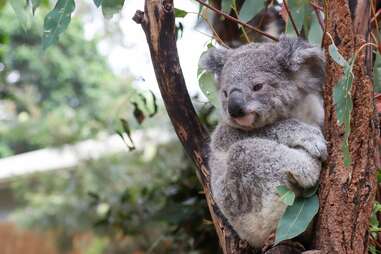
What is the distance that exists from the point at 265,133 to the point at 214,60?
35 centimetres

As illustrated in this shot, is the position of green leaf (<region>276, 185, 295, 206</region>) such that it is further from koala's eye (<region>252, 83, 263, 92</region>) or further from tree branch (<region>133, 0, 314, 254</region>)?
koala's eye (<region>252, 83, 263, 92</region>)

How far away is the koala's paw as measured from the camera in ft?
5.87

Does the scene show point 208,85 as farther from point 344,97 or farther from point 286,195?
point 344,97

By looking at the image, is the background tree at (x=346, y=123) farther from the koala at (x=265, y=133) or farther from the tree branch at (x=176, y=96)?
the koala at (x=265, y=133)

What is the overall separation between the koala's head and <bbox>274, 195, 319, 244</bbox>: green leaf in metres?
0.36

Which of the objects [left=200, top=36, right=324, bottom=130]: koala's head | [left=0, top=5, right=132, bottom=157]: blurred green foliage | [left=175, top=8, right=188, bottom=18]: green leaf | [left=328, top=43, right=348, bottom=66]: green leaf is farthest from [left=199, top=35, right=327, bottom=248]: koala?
[left=0, top=5, right=132, bottom=157]: blurred green foliage

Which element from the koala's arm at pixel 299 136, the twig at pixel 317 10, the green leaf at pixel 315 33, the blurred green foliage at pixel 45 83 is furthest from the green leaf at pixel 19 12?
the blurred green foliage at pixel 45 83

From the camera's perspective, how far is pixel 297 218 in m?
1.69

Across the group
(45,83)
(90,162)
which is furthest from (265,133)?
(45,83)

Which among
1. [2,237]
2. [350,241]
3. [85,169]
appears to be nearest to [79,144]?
[85,169]

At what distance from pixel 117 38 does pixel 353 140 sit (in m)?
5.06

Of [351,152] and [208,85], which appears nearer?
[351,152]

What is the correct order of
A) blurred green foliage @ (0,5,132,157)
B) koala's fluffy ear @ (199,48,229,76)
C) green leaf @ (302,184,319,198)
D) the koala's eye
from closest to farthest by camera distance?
1. green leaf @ (302,184,319,198)
2. the koala's eye
3. koala's fluffy ear @ (199,48,229,76)
4. blurred green foliage @ (0,5,132,157)

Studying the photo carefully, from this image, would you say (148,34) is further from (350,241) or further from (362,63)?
(350,241)
